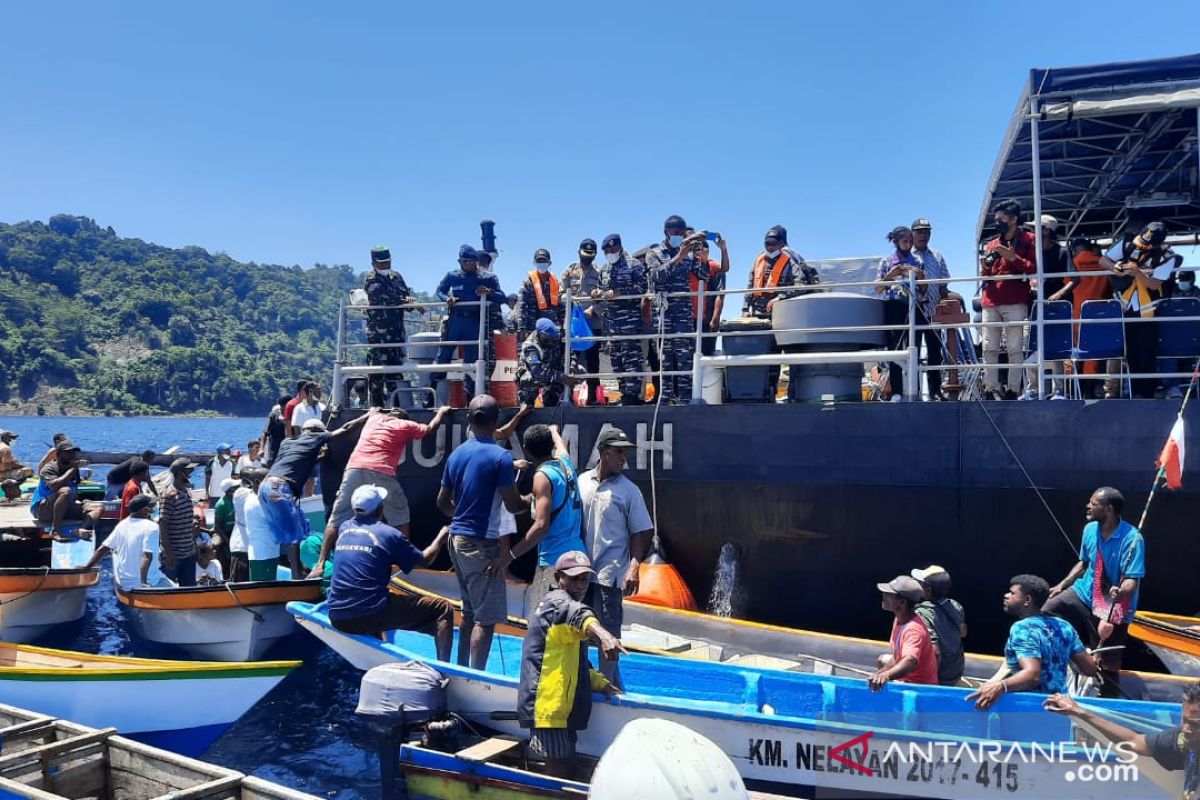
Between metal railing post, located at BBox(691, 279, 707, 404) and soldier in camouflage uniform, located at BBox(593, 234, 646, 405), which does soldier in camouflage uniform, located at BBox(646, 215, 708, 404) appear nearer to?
soldier in camouflage uniform, located at BBox(593, 234, 646, 405)

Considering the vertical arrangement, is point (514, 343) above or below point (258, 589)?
above

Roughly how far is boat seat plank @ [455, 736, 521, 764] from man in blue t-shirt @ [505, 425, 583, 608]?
0.99 m

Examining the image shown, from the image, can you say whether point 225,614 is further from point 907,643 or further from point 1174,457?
point 1174,457

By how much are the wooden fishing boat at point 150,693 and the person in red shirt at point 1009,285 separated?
7.37 m

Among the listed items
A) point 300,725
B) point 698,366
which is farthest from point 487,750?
point 698,366

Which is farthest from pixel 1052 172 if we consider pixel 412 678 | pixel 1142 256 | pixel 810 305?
pixel 412 678

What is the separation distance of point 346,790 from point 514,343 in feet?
17.5

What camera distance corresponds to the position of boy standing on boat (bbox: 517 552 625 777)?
5523 mm

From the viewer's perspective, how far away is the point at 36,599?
12172 millimetres

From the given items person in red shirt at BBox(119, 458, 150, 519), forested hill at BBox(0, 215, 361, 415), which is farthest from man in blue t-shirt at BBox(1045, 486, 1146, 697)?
forested hill at BBox(0, 215, 361, 415)

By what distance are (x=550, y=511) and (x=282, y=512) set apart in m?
5.11

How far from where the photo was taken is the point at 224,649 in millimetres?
10500

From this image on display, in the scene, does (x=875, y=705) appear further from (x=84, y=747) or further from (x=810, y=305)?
(x=84, y=747)

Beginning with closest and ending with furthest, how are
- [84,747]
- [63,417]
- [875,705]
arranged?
[84,747] < [875,705] < [63,417]
